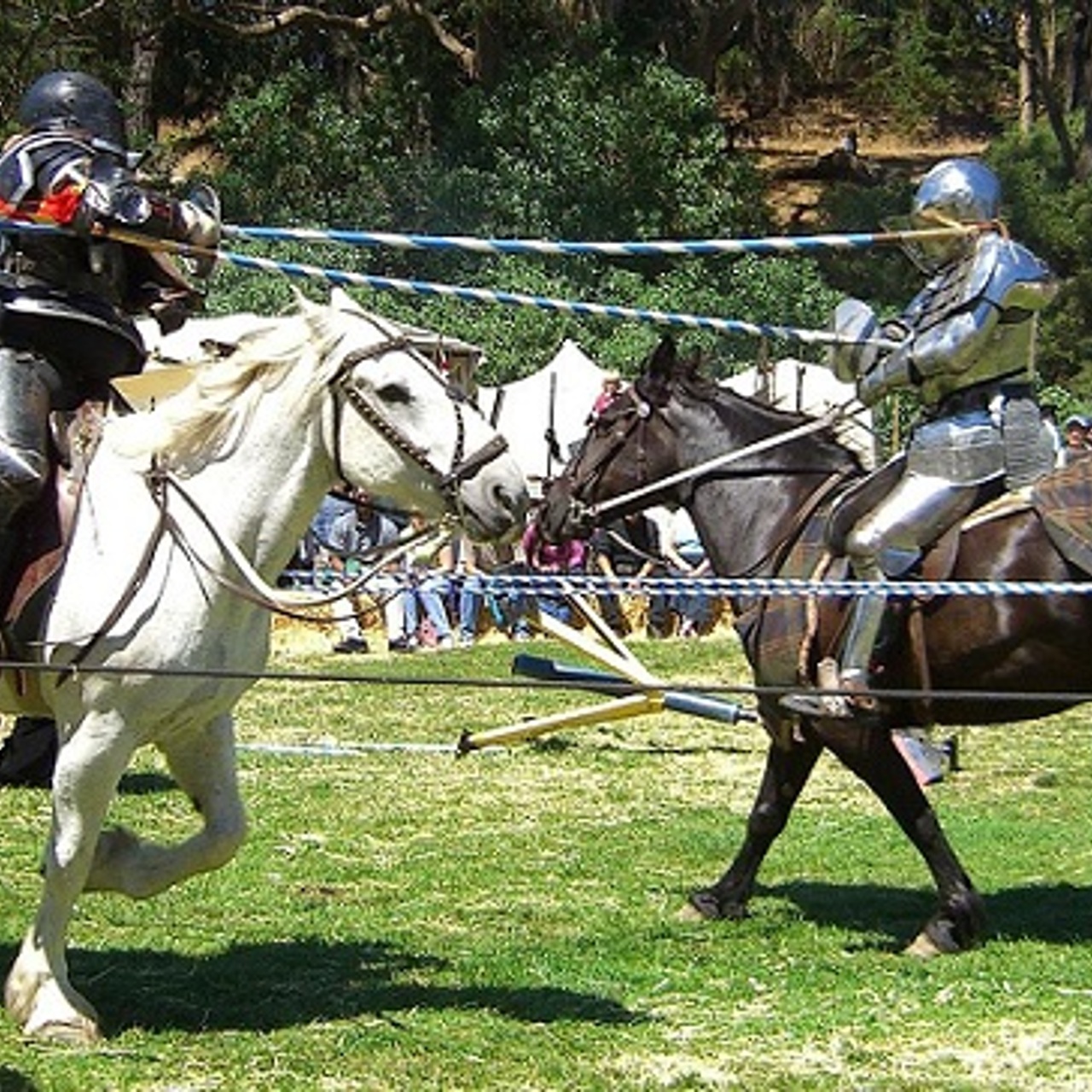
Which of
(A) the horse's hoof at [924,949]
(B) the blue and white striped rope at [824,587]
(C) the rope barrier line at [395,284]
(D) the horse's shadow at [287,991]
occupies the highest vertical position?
(C) the rope barrier line at [395,284]

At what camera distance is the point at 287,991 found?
6.77 m

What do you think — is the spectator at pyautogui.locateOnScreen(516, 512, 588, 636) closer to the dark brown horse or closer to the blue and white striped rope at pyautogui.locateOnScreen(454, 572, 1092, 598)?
the dark brown horse

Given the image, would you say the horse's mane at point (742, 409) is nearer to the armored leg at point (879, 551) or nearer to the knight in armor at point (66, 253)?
the armored leg at point (879, 551)

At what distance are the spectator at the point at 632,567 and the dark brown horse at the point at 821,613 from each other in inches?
335

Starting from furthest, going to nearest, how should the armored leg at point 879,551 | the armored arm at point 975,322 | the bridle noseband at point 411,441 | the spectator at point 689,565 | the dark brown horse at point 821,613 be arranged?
the spectator at point 689,565, the dark brown horse at point 821,613, the armored leg at point 879,551, the armored arm at point 975,322, the bridle noseband at point 411,441

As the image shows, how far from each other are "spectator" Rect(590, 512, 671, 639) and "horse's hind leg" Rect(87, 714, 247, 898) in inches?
437

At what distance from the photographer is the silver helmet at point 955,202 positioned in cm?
757

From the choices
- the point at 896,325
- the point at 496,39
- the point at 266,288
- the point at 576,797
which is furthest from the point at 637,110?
the point at 896,325

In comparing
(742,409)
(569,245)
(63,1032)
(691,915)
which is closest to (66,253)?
(569,245)

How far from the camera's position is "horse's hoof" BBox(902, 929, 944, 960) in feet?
25.0

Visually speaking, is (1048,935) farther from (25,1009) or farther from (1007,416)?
(25,1009)

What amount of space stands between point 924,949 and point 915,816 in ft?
1.61

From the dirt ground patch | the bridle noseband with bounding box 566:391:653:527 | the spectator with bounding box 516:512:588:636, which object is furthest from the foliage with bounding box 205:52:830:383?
the bridle noseband with bounding box 566:391:653:527

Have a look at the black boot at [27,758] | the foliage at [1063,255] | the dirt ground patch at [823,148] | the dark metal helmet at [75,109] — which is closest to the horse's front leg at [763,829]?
the dark metal helmet at [75,109]
